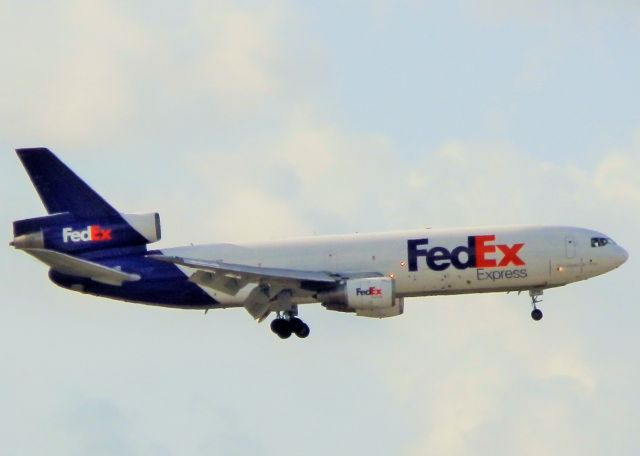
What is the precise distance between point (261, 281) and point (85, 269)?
7586 mm

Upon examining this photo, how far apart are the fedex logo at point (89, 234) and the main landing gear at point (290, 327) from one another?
8.25 metres

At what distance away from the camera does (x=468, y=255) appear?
80.8m

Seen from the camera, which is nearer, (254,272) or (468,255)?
(254,272)

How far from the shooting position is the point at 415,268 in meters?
80.8

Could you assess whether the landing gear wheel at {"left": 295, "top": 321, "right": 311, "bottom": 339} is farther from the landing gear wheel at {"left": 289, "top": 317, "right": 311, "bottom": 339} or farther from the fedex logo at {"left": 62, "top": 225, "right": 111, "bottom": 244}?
the fedex logo at {"left": 62, "top": 225, "right": 111, "bottom": 244}

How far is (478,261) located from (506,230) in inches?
83.5

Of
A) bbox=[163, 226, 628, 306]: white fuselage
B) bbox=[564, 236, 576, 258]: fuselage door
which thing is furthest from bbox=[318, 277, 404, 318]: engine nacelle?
bbox=[564, 236, 576, 258]: fuselage door

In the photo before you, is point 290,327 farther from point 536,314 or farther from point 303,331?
point 536,314

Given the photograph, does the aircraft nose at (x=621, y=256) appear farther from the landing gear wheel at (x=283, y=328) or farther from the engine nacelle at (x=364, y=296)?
the landing gear wheel at (x=283, y=328)

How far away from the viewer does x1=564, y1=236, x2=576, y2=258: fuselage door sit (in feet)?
268

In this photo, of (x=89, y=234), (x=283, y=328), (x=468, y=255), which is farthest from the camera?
(x=89, y=234)

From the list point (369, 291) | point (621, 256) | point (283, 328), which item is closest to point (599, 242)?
point (621, 256)

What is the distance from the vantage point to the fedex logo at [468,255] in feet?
265

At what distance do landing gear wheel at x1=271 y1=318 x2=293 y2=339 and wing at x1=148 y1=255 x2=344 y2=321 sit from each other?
0.87 metres
